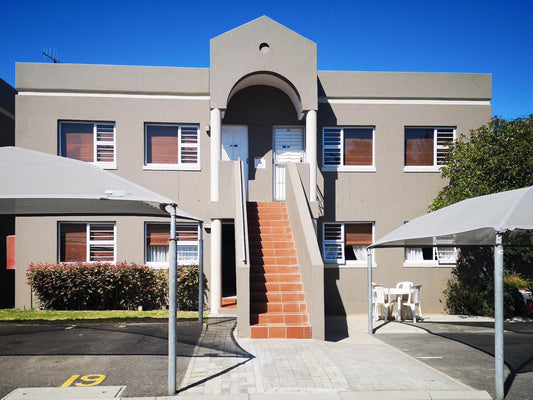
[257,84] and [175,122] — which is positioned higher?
[257,84]

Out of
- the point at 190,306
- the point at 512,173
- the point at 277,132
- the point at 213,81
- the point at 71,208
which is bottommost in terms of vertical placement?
the point at 190,306

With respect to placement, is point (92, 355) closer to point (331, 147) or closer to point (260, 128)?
point (260, 128)

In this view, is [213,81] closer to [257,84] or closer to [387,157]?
[257,84]

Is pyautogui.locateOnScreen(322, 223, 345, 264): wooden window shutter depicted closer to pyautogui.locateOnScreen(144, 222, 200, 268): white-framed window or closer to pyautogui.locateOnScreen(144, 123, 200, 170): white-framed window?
pyautogui.locateOnScreen(144, 222, 200, 268): white-framed window

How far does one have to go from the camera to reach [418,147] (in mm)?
15125

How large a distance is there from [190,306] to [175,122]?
5377 millimetres

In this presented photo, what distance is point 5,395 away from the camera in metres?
6.18

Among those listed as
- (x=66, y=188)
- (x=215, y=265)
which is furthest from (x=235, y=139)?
(x=66, y=188)

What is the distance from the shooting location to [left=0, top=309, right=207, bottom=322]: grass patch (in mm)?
12008

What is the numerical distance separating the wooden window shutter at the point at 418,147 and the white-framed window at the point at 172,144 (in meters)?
6.47

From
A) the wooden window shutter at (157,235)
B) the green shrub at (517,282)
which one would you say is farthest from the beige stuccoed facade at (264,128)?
the green shrub at (517,282)

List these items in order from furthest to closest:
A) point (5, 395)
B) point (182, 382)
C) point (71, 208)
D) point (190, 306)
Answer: point (190, 306)
point (71, 208)
point (182, 382)
point (5, 395)

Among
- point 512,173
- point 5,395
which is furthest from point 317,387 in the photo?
point 512,173

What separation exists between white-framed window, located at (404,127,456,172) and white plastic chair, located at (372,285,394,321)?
4217 millimetres
